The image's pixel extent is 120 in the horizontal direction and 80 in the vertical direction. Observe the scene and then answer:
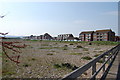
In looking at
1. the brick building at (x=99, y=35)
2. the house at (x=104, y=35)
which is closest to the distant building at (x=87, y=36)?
the brick building at (x=99, y=35)

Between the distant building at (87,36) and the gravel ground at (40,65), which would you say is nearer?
the gravel ground at (40,65)

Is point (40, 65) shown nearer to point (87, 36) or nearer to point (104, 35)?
point (104, 35)

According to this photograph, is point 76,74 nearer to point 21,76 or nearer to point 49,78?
point 49,78

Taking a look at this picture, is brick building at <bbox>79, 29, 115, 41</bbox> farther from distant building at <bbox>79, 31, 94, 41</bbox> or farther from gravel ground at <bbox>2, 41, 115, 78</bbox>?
gravel ground at <bbox>2, 41, 115, 78</bbox>

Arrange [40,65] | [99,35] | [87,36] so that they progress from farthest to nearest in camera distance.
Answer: [87,36] → [99,35] → [40,65]

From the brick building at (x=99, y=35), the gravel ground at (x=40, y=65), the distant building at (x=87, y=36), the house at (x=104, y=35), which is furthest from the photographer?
the distant building at (x=87, y=36)

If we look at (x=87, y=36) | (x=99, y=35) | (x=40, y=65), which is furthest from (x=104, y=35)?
(x=40, y=65)

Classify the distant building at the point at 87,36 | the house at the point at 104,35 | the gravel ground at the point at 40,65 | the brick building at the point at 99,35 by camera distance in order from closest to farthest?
the gravel ground at the point at 40,65 → the house at the point at 104,35 → the brick building at the point at 99,35 → the distant building at the point at 87,36

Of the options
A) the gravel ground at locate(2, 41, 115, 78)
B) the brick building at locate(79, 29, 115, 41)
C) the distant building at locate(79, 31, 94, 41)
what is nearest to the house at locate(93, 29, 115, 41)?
the brick building at locate(79, 29, 115, 41)

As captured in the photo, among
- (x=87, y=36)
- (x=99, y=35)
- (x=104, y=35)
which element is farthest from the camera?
(x=87, y=36)

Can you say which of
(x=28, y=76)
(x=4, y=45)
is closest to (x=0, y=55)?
(x=4, y=45)

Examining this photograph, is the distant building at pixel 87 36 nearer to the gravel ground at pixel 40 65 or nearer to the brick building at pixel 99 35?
the brick building at pixel 99 35

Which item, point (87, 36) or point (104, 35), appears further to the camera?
point (87, 36)

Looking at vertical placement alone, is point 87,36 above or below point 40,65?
above
